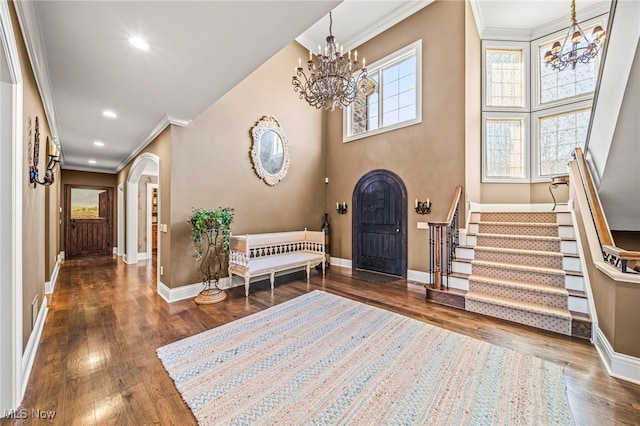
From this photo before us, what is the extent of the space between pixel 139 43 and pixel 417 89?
14.5ft

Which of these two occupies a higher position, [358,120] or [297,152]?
[358,120]

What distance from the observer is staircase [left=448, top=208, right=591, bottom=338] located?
2697 mm

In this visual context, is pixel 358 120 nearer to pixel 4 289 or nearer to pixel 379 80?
pixel 379 80

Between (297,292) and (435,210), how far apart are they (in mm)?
2811

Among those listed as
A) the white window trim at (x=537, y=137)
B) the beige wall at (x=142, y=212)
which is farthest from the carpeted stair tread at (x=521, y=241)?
the beige wall at (x=142, y=212)

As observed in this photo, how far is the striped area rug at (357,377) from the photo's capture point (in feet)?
5.13

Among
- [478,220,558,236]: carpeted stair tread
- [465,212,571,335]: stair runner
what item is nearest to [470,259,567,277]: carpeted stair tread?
[465,212,571,335]: stair runner

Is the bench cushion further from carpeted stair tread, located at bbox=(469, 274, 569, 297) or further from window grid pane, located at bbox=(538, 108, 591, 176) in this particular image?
window grid pane, located at bbox=(538, 108, 591, 176)

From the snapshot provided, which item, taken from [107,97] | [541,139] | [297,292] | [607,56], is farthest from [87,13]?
[541,139]

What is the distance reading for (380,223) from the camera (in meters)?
5.23

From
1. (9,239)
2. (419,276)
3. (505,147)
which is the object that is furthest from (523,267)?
(9,239)

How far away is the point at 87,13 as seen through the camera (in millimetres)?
1757

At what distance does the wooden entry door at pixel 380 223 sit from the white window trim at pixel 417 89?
2.96 feet

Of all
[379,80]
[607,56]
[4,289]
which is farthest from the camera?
[379,80]
